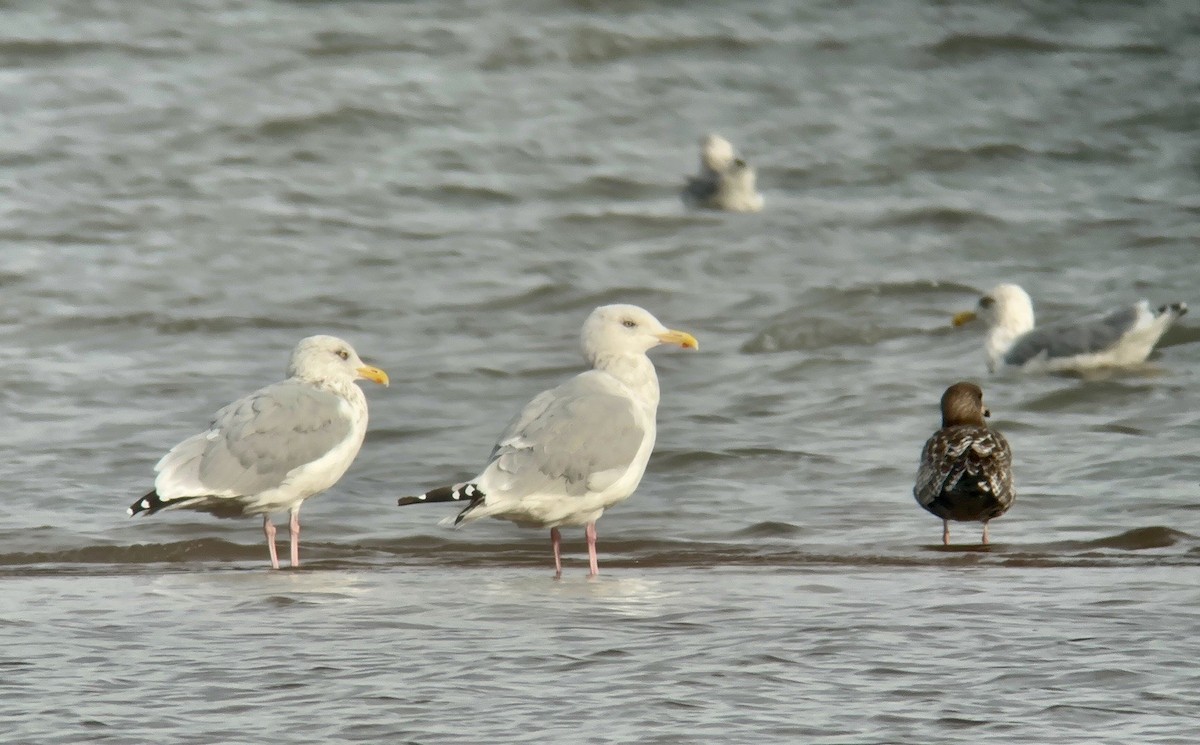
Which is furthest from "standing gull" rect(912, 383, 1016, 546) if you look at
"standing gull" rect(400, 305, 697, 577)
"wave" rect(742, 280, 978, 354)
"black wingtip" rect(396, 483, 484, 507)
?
"wave" rect(742, 280, 978, 354)

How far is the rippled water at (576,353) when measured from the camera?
16.8 feet

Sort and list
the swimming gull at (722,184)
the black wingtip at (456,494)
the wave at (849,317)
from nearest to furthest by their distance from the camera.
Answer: the black wingtip at (456,494) < the wave at (849,317) < the swimming gull at (722,184)

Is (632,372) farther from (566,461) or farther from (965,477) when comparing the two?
(965,477)

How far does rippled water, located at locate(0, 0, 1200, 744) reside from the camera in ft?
16.8

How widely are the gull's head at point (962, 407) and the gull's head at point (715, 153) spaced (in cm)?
855

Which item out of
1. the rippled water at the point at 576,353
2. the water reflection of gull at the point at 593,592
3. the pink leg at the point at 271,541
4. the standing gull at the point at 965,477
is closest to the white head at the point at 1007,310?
the rippled water at the point at 576,353

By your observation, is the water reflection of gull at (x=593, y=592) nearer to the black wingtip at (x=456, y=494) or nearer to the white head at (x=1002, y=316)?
the black wingtip at (x=456, y=494)

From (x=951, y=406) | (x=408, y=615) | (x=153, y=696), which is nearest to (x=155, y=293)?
(x=951, y=406)

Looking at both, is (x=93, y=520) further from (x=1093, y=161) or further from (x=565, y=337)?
(x=1093, y=161)

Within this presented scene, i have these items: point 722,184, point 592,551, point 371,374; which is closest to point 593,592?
point 592,551

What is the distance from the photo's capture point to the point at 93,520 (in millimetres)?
8555

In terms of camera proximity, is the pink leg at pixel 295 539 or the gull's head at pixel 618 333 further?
the gull's head at pixel 618 333

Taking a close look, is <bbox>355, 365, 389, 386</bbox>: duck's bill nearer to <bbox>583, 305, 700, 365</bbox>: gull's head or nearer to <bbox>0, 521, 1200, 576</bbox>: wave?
<bbox>0, 521, 1200, 576</bbox>: wave

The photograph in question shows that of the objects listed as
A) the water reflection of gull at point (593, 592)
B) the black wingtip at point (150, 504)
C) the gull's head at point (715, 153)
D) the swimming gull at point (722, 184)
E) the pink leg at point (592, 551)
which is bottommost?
the water reflection of gull at point (593, 592)
